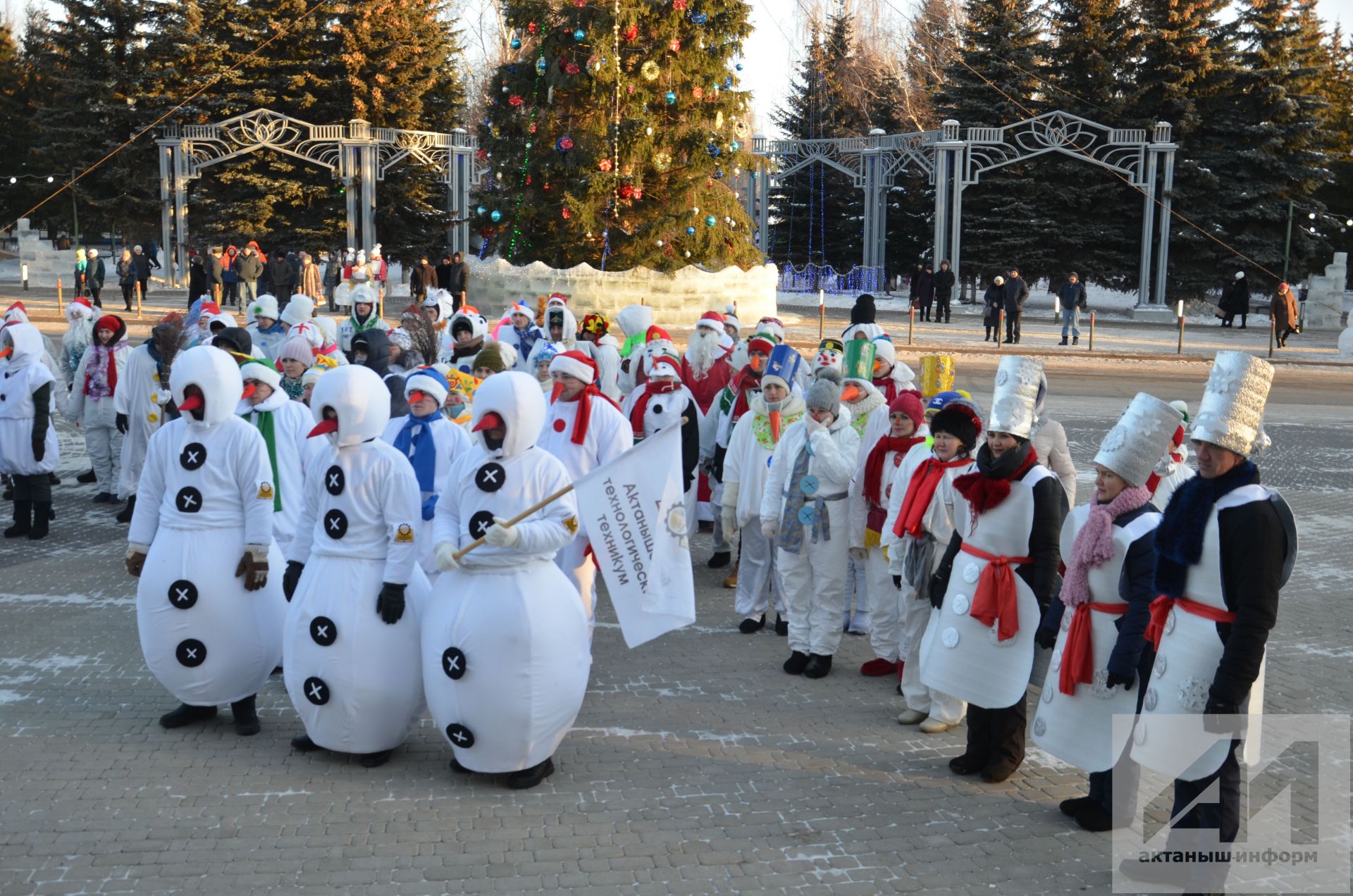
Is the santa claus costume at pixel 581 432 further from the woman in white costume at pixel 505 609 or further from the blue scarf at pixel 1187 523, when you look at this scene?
the blue scarf at pixel 1187 523

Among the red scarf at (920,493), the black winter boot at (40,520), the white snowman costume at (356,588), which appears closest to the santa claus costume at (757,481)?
the red scarf at (920,493)

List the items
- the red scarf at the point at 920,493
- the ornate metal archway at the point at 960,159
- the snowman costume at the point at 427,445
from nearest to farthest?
the red scarf at the point at 920,493, the snowman costume at the point at 427,445, the ornate metal archway at the point at 960,159

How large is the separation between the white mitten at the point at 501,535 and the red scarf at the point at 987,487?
6.91 ft

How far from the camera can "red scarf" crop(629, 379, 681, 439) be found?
33.3 feet

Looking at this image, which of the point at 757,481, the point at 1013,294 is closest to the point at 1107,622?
the point at 757,481

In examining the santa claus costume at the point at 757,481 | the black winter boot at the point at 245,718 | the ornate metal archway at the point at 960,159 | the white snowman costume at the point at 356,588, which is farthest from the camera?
the ornate metal archway at the point at 960,159

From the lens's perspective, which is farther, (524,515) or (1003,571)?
(1003,571)

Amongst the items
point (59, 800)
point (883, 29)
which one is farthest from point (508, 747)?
point (883, 29)

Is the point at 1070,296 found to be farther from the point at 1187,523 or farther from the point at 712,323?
the point at 1187,523

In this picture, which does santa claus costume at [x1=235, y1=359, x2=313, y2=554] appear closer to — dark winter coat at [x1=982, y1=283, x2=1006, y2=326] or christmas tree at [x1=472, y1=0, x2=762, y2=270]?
christmas tree at [x1=472, y1=0, x2=762, y2=270]

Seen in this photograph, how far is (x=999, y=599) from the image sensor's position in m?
5.94

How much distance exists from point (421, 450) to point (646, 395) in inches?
130

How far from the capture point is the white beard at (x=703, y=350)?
1147cm

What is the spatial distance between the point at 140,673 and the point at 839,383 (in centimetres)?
455
